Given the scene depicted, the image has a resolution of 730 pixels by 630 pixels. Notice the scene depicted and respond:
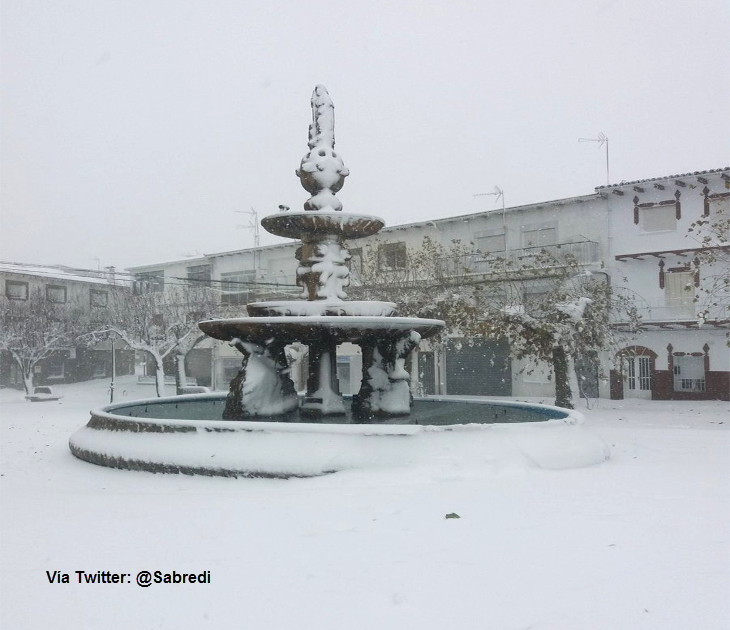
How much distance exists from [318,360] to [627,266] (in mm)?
21663

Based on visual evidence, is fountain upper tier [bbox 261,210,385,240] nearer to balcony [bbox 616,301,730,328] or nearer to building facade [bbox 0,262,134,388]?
balcony [bbox 616,301,730,328]

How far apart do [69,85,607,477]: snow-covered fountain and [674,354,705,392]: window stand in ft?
57.4

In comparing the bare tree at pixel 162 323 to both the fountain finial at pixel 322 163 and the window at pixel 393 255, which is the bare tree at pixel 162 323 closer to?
the window at pixel 393 255

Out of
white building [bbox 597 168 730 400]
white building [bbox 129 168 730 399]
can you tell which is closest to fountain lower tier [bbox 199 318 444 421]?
white building [bbox 129 168 730 399]

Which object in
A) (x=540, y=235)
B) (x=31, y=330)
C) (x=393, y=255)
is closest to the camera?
(x=393, y=255)

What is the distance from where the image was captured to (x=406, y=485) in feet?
24.9

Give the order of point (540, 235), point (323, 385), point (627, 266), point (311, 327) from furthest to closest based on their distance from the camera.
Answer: point (540, 235), point (627, 266), point (323, 385), point (311, 327)

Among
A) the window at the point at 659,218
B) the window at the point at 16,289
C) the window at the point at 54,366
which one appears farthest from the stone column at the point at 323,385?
the window at the point at 54,366

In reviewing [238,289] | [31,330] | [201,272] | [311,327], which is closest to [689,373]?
[311,327]

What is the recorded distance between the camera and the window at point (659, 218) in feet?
91.9

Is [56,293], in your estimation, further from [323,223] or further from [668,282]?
[323,223]

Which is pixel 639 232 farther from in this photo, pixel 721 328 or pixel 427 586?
pixel 427 586

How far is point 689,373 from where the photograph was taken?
91.6ft

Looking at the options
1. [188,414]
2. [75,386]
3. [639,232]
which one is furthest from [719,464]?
[75,386]
